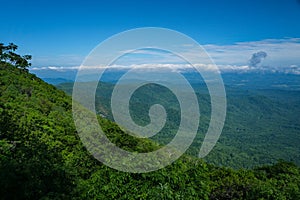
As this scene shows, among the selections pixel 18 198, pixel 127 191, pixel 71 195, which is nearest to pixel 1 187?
pixel 18 198

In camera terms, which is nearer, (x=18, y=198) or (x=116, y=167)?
(x=18, y=198)

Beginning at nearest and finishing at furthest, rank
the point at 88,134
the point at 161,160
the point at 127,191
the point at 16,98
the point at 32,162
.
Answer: the point at 32,162, the point at 127,191, the point at 161,160, the point at 88,134, the point at 16,98

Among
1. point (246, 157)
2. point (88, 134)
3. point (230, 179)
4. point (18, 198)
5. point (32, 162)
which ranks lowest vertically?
point (246, 157)

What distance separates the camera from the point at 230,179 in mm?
25203

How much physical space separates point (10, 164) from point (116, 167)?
493 centimetres

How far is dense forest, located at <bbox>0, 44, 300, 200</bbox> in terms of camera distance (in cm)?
896

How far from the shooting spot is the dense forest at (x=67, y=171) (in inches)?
353

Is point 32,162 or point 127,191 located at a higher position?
point 32,162

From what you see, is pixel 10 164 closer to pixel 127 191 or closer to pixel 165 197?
pixel 127 191

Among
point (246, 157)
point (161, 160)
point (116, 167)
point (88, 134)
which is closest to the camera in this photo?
point (116, 167)

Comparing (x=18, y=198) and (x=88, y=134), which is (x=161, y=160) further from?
(x=88, y=134)

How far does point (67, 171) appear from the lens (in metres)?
10.0

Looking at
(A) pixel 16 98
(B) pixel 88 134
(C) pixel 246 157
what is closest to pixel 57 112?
(A) pixel 16 98

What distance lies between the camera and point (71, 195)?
9359 millimetres
